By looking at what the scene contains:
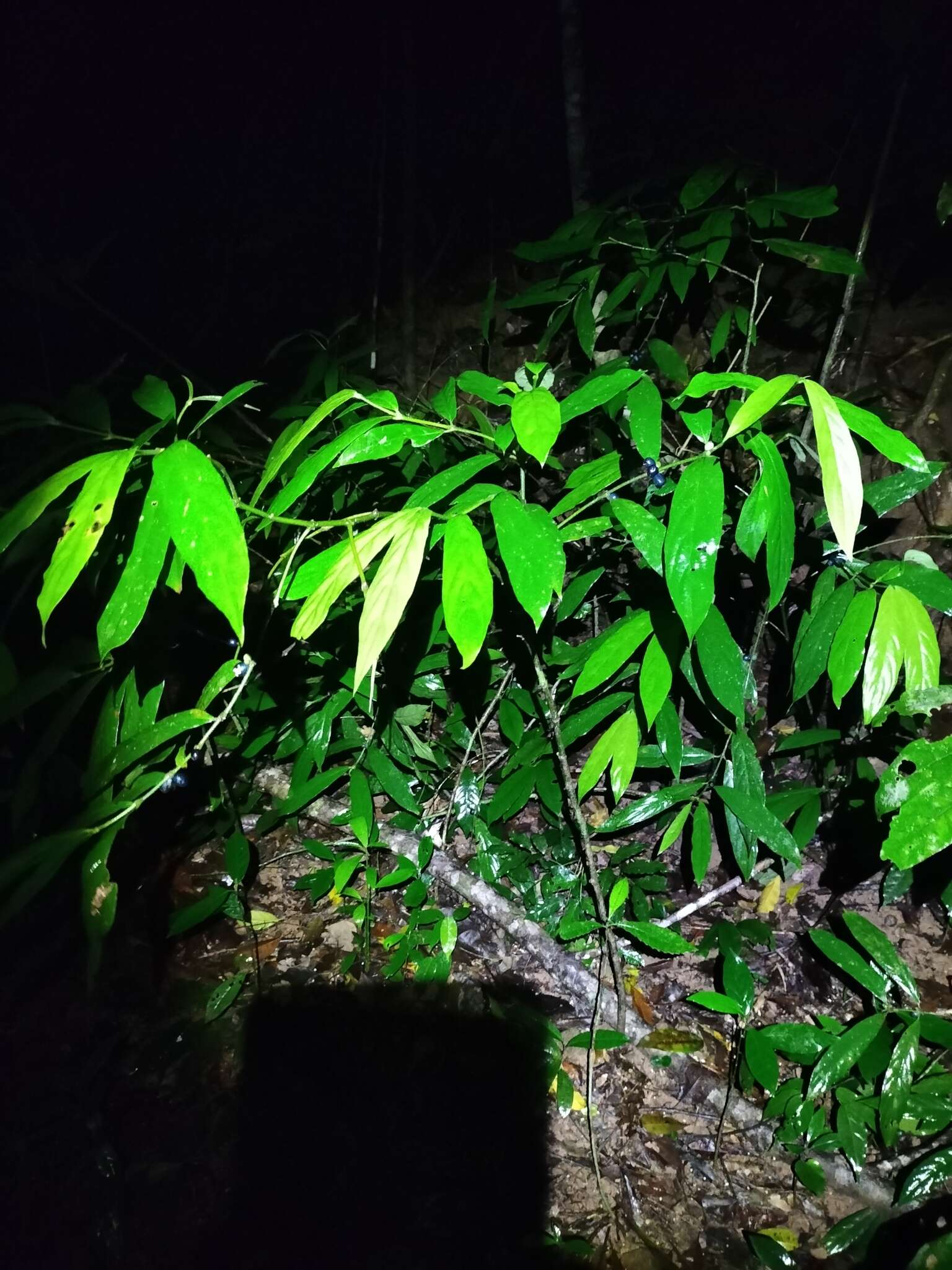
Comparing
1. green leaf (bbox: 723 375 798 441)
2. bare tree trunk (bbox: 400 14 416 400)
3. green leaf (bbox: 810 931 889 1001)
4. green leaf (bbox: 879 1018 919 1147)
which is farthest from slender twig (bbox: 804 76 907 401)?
bare tree trunk (bbox: 400 14 416 400)

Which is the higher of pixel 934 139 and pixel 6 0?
pixel 6 0

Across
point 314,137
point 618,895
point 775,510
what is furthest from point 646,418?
point 314,137

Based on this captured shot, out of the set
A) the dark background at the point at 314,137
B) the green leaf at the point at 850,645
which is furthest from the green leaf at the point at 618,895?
the dark background at the point at 314,137

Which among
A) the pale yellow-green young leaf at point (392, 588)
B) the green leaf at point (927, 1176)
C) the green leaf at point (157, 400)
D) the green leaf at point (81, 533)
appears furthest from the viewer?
the green leaf at point (927, 1176)

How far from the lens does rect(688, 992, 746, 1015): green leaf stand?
1351 mm

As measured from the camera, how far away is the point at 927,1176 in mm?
1105

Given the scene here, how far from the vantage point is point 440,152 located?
237 cm

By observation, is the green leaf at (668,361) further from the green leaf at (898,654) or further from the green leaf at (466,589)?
the green leaf at (466,589)

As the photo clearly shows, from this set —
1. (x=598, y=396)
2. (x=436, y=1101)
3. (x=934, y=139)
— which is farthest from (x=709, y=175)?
(x=436, y=1101)

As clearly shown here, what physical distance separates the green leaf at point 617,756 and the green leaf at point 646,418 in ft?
1.90

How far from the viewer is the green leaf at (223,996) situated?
153cm

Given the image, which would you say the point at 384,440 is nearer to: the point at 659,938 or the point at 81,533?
the point at 81,533

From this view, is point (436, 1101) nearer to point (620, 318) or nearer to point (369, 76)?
point (620, 318)

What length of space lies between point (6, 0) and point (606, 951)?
3.27 meters
